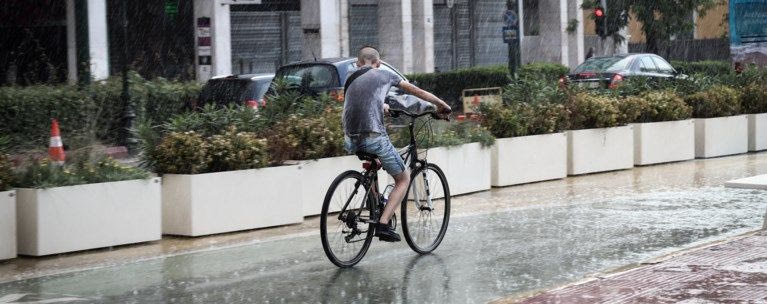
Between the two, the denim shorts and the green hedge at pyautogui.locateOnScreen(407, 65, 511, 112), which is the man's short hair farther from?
the green hedge at pyautogui.locateOnScreen(407, 65, 511, 112)

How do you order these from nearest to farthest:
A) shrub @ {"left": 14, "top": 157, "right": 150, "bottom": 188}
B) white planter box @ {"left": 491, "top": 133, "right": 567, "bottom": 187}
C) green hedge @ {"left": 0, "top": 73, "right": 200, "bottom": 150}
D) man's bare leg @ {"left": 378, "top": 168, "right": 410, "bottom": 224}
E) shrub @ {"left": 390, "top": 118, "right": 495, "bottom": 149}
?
man's bare leg @ {"left": 378, "top": 168, "right": 410, "bottom": 224}
shrub @ {"left": 14, "top": 157, "right": 150, "bottom": 188}
shrub @ {"left": 390, "top": 118, "right": 495, "bottom": 149}
white planter box @ {"left": 491, "top": 133, "right": 567, "bottom": 187}
green hedge @ {"left": 0, "top": 73, "right": 200, "bottom": 150}

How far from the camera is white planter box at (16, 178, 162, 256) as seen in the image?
9906mm

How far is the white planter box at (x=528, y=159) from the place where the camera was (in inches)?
583

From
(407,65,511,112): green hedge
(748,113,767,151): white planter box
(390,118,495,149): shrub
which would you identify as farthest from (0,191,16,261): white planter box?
(407,65,511,112): green hedge

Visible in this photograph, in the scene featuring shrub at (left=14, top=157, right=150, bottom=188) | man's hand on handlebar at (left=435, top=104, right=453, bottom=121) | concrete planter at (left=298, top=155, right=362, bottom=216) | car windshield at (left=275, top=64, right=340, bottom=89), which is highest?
car windshield at (left=275, top=64, right=340, bottom=89)

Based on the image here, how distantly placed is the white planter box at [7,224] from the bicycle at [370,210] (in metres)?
2.49

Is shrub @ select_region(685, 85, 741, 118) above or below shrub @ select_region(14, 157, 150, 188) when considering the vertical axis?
→ above

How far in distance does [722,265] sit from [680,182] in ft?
20.9

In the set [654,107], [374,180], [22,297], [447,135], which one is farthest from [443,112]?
[654,107]

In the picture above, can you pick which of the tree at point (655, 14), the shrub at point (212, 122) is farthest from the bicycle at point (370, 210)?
the tree at point (655, 14)

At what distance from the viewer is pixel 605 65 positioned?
28.8 m

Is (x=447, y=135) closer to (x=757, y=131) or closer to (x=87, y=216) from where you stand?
(x=87, y=216)

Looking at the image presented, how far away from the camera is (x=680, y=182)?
15.1 m

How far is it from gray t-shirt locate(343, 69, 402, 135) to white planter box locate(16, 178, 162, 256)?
2.26m
